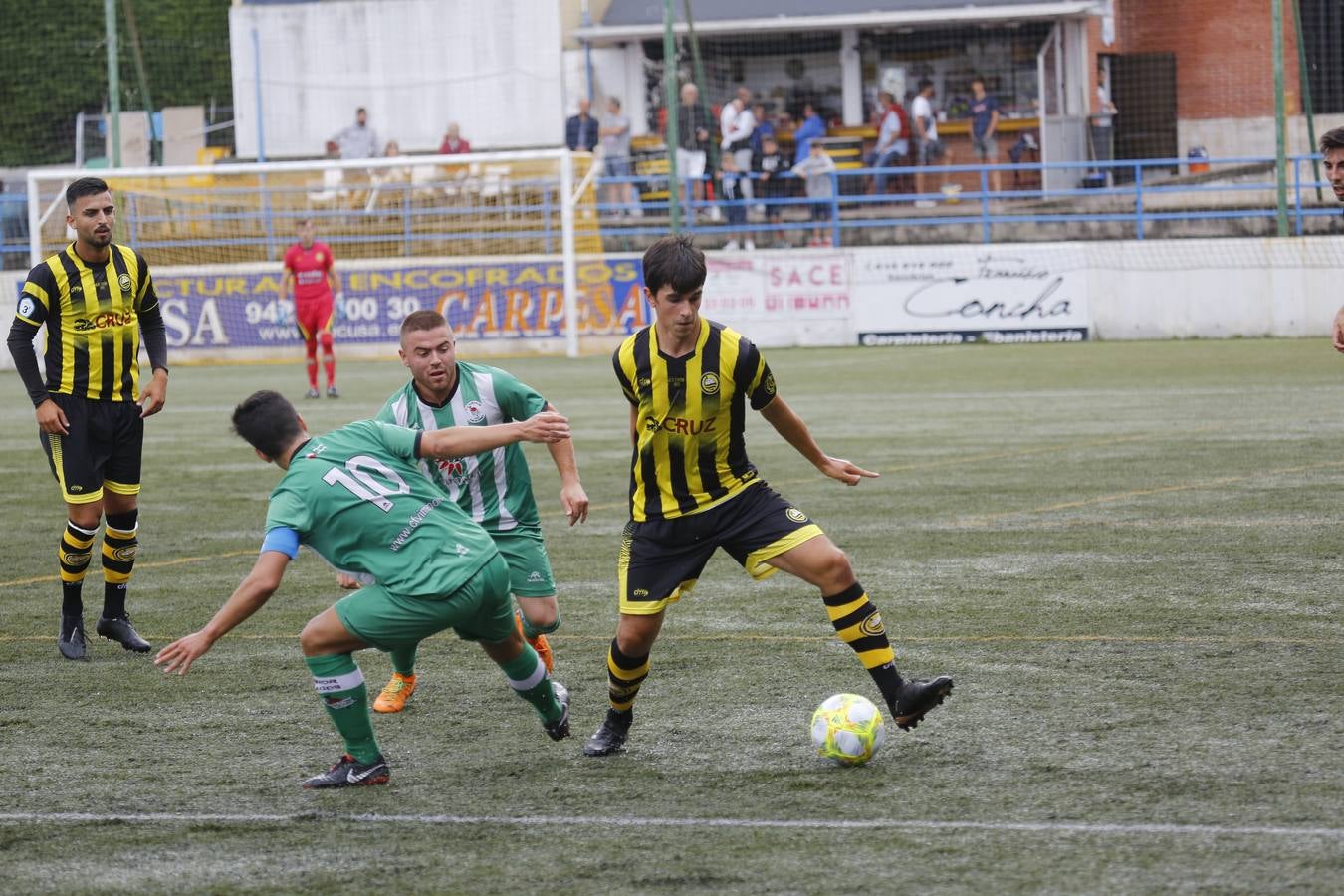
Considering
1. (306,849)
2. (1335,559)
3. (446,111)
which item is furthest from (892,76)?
(306,849)

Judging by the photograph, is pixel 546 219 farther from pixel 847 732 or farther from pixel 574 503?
pixel 847 732

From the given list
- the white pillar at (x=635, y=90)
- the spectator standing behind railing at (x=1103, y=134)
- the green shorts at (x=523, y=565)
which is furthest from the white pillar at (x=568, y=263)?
the green shorts at (x=523, y=565)

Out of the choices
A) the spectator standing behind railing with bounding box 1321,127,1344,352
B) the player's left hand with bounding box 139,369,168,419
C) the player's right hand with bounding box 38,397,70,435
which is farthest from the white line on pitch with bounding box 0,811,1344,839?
the spectator standing behind railing with bounding box 1321,127,1344,352

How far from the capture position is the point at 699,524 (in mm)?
5781

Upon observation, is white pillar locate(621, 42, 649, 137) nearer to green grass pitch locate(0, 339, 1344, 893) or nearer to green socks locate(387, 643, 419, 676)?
green grass pitch locate(0, 339, 1344, 893)

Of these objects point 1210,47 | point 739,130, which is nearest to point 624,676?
point 739,130

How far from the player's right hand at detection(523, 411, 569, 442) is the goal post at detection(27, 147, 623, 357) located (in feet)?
67.8

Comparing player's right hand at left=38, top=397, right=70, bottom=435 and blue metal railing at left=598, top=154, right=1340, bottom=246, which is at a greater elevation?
blue metal railing at left=598, top=154, right=1340, bottom=246

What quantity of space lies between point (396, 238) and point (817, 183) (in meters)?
6.81

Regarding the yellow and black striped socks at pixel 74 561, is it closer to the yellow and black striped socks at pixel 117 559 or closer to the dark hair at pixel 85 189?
the yellow and black striped socks at pixel 117 559

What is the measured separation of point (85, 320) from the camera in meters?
8.08

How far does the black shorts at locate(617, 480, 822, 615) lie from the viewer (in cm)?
576

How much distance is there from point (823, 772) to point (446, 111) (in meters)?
32.2

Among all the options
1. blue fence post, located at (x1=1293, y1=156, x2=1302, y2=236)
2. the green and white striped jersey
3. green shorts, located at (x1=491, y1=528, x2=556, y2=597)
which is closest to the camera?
the green and white striped jersey
